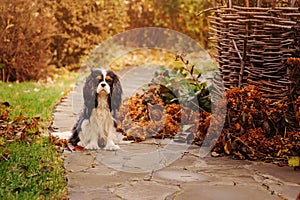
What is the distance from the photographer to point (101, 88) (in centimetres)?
394

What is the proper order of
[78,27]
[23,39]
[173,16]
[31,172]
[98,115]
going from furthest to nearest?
1. [173,16]
2. [78,27]
3. [23,39]
4. [98,115]
5. [31,172]

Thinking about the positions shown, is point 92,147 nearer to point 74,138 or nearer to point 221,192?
point 74,138

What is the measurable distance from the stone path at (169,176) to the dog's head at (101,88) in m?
0.42

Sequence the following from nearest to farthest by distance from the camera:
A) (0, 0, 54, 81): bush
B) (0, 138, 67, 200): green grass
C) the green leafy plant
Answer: (0, 138, 67, 200): green grass < the green leafy plant < (0, 0, 54, 81): bush

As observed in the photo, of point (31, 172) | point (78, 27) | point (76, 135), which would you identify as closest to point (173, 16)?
point (78, 27)

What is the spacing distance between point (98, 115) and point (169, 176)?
1.01 m

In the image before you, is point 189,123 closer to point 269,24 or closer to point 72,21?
point 269,24

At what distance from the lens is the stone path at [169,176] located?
3.05 meters

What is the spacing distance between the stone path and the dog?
0.47 feet

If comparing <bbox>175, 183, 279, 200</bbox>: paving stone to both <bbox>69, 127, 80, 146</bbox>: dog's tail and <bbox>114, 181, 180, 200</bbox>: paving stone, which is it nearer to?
<bbox>114, 181, 180, 200</bbox>: paving stone

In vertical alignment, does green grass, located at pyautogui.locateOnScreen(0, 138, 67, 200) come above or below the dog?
below

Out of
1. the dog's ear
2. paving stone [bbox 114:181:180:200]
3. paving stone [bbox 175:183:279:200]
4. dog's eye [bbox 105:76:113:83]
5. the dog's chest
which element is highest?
dog's eye [bbox 105:76:113:83]

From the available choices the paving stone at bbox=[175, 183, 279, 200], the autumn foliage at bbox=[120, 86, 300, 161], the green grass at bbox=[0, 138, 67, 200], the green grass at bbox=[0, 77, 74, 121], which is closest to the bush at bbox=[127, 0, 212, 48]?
the green grass at bbox=[0, 77, 74, 121]

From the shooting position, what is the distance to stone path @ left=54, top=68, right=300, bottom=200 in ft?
10.00
